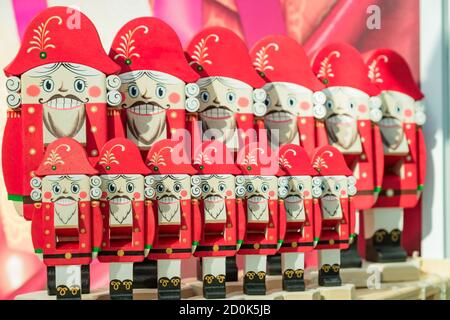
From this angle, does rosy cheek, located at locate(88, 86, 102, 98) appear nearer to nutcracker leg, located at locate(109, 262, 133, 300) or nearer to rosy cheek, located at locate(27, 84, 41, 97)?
rosy cheek, located at locate(27, 84, 41, 97)

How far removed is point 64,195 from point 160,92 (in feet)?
1.23

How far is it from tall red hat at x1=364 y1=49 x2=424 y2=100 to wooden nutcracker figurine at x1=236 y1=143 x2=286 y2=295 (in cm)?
59

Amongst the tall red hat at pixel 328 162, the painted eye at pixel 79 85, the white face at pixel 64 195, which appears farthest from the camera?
the tall red hat at pixel 328 162

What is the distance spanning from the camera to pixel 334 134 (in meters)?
2.16

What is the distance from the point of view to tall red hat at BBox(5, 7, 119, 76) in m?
1.75

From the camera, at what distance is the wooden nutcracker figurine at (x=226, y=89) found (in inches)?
76.8

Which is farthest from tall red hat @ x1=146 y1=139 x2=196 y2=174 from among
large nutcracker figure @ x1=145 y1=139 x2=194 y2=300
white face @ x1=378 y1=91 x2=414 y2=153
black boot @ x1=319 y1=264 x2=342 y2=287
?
white face @ x1=378 y1=91 x2=414 y2=153

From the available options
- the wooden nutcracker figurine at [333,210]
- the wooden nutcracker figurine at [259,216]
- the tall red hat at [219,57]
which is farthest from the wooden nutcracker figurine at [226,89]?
the wooden nutcracker figurine at [333,210]

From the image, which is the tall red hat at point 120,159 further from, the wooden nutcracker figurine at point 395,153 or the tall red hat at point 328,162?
the wooden nutcracker figurine at point 395,153

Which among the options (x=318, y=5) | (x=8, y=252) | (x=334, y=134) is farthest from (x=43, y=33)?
(x=318, y=5)

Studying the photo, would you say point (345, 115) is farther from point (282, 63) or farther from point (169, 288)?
point (169, 288)

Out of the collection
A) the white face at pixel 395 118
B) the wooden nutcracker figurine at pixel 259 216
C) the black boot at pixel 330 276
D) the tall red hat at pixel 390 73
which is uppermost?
the tall red hat at pixel 390 73

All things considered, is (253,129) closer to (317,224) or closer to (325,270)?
(317,224)

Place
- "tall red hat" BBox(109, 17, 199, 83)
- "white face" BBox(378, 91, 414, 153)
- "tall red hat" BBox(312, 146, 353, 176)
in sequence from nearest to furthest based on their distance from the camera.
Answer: "tall red hat" BBox(109, 17, 199, 83)
"tall red hat" BBox(312, 146, 353, 176)
"white face" BBox(378, 91, 414, 153)
